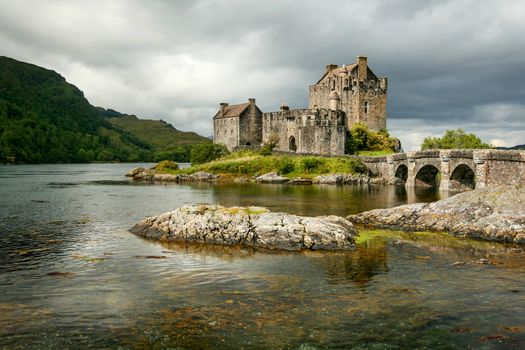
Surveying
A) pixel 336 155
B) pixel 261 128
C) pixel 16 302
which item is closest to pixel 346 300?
pixel 16 302

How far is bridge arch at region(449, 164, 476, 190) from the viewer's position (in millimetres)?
50500

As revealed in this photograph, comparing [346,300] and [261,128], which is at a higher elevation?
[261,128]

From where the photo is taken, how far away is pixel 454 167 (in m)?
49.8

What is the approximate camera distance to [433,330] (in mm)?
11203

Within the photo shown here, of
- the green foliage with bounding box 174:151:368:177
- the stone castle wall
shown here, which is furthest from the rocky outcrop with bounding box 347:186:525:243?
the stone castle wall

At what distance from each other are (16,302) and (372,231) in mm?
17497

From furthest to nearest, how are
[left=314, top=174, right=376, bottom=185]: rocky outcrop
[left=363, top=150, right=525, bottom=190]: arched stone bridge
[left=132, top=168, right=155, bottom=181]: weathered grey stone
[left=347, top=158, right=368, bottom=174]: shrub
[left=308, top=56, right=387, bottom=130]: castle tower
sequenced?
[left=132, top=168, right=155, bottom=181]: weathered grey stone → [left=308, top=56, right=387, bottom=130]: castle tower → [left=347, top=158, right=368, bottom=174]: shrub → [left=314, top=174, right=376, bottom=185]: rocky outcrop → [left=363, top=150, right=525, bottom=190]: arched stone bridge

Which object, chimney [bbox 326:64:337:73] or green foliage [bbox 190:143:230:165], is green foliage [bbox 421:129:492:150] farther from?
green foliage [bbox 190:143:230:165]

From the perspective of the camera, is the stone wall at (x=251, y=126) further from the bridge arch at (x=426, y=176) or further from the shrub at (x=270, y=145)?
the bridge arch at (x=426, y=176)

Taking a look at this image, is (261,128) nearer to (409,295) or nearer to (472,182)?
(472,182)

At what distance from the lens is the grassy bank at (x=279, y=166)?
69000mm

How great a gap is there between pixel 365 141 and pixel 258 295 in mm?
66535

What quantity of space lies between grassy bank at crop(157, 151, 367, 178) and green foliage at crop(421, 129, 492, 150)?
28.4 m

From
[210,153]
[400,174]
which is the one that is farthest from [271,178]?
[210,153]
